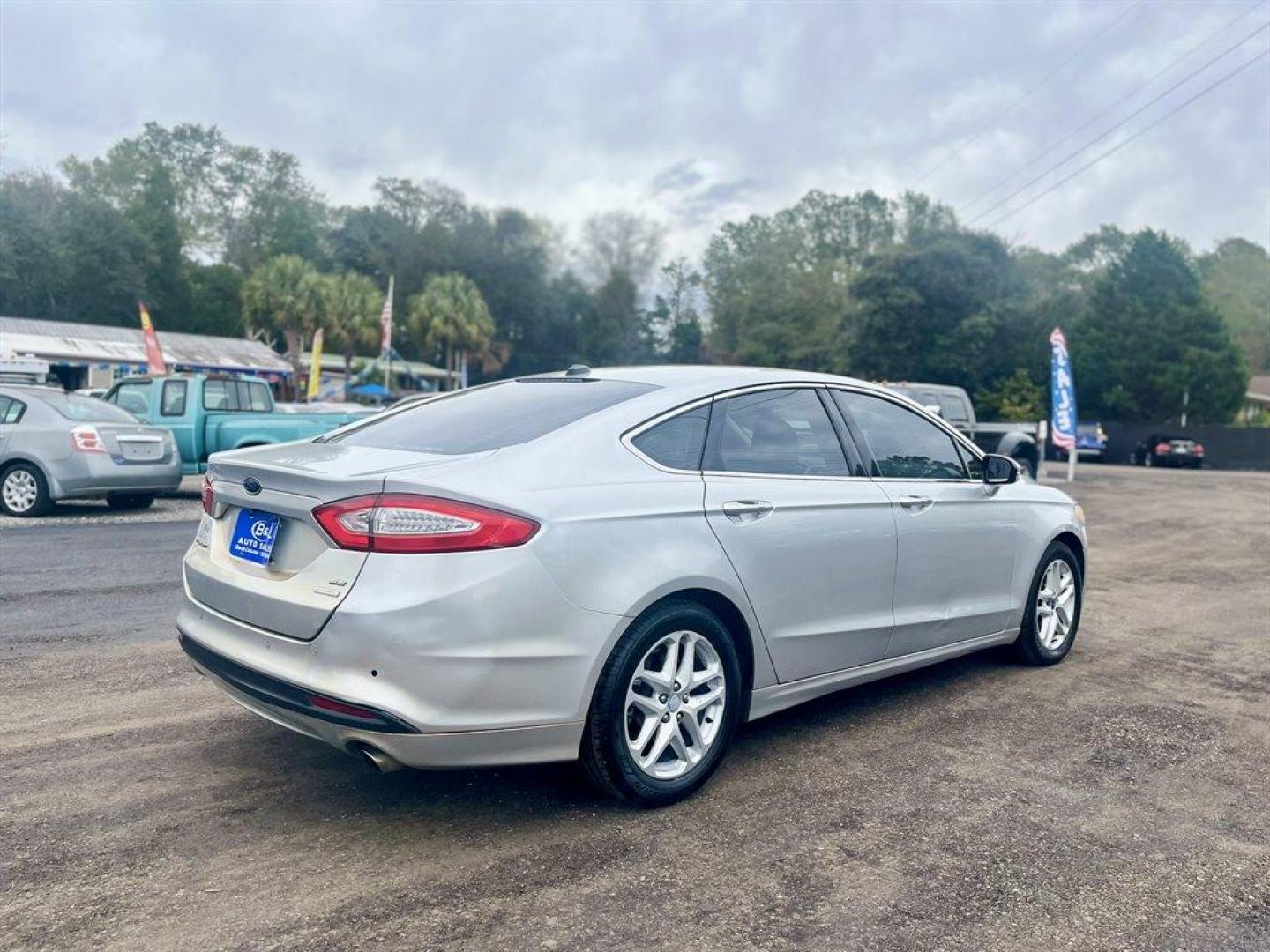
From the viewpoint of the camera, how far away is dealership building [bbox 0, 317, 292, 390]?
35.2 meters

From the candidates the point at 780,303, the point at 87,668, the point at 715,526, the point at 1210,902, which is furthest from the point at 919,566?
the point at 780,303

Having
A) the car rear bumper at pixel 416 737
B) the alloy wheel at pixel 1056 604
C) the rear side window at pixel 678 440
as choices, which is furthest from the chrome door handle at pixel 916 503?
the car rear bumper at pixel 416 737

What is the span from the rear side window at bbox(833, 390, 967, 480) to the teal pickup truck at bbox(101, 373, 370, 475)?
32.5 ft

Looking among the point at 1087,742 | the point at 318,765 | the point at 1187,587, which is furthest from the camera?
the point at 1187,587

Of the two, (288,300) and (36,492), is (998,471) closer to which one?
(36,492)

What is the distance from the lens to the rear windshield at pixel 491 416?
3.70 meters

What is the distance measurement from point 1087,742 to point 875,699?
3.26 ft

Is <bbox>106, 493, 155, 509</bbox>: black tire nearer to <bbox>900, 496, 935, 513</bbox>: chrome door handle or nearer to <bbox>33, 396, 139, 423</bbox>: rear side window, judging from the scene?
→ <bbox>33, 396, 139, 423</bbox>: rear side window

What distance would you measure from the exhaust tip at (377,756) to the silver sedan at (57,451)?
30.4 feet

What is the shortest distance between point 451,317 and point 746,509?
163 ft

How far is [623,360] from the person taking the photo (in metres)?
63.6

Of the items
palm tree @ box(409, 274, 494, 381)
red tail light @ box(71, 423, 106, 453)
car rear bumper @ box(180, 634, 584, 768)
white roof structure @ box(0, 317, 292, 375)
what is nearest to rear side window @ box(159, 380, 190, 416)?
red tail light @ box(71, 423, 106, 453)

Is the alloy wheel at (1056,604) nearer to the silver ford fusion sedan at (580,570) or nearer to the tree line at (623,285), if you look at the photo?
the silver ford fusion sedan at (580,570)

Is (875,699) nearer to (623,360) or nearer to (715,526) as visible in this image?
(715,526)
